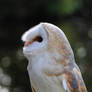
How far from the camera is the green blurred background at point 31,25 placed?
7148mm

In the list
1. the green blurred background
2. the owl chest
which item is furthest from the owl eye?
the green blurred background

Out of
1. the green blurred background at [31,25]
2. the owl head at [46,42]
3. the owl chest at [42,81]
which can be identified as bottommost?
the green blurred background at [31,25]

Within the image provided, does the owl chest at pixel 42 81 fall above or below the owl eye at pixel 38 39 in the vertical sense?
below

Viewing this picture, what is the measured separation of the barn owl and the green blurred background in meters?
4.34

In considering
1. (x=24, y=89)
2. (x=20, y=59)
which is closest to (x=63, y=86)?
(x=24, y=89)

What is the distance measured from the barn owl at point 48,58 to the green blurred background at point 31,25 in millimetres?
4341

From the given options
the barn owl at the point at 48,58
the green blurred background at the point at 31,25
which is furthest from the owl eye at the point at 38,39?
the green blurred background at the point at 31,25

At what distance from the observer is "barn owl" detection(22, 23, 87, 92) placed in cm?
199

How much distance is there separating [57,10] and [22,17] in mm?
1383

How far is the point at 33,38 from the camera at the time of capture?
6.66ft

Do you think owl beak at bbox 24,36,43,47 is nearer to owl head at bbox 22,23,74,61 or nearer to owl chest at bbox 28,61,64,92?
owl head at bbox 22,23,74,61

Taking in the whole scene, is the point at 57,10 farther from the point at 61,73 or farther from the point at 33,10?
the point at 61,73

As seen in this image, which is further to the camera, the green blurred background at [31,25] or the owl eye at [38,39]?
the green blurred background at [31,25]

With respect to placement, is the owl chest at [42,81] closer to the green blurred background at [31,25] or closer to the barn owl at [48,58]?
the barn owl at [48,58]
